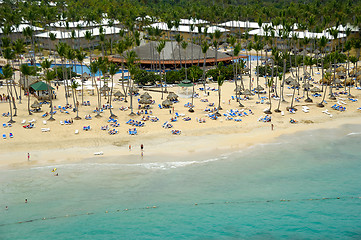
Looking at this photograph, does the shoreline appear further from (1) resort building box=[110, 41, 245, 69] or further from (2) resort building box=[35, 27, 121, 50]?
(2) resort building box=[35, 27, 121, 50]

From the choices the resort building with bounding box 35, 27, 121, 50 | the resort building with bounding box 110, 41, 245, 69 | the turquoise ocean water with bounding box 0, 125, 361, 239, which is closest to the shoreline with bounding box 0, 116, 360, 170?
the turquoise ocean water with bounding box 0, 125, 361, 239

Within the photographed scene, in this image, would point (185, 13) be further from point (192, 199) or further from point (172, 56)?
point (192, 199)

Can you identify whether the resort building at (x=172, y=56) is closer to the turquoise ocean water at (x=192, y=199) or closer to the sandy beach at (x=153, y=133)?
the sandy beach at (x=153, y=133)

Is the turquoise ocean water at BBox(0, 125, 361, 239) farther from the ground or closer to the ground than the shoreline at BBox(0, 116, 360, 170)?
closer to the ground

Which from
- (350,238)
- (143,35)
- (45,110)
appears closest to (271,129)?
(350,238)

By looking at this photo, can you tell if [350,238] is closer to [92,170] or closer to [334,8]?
[92,170]

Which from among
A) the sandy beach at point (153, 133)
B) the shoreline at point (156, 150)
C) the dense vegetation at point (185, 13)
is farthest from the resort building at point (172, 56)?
the shoreline at point (156, 150)
